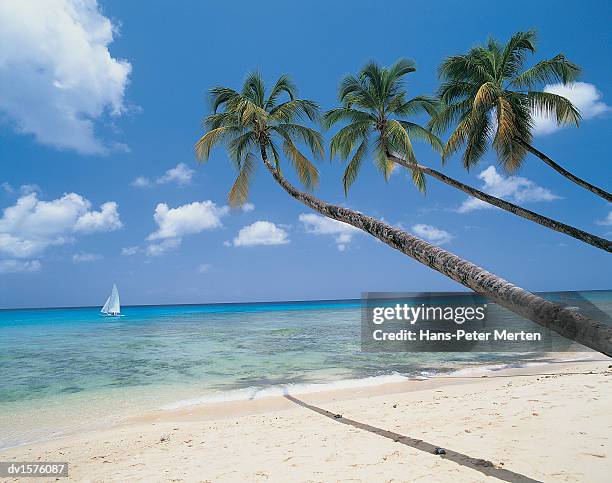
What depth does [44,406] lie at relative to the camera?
9758 mm

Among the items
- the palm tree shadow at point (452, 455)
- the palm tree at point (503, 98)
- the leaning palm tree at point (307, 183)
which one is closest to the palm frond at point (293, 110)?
the leaning palm tree at point (307, 183)

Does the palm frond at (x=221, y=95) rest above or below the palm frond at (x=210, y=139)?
above

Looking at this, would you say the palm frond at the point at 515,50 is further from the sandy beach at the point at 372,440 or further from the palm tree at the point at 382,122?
the sandy beach at the point at 372,440

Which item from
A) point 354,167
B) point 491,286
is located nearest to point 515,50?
point 354,167

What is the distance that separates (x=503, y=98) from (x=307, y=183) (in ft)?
21.9

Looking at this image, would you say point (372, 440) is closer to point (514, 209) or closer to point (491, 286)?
point (491, 286)

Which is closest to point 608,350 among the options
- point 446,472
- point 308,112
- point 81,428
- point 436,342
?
point 446,472

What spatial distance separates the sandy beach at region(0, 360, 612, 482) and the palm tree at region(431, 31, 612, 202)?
710cm

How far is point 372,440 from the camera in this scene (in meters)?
→ 5.64

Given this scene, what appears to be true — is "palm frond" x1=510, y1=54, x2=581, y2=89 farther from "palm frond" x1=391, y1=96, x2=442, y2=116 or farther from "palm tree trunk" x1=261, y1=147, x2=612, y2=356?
"palm tree trunk" x1=261, y1=147, x2=612, y2=356

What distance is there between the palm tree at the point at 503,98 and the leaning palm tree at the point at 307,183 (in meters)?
4.99

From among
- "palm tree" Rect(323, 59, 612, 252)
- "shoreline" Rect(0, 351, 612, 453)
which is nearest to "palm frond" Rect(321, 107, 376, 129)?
"palm tree" Rect(323, 59, 612, 252)

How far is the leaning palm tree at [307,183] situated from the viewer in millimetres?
2799

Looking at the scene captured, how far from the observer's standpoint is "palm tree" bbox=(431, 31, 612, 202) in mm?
11633
